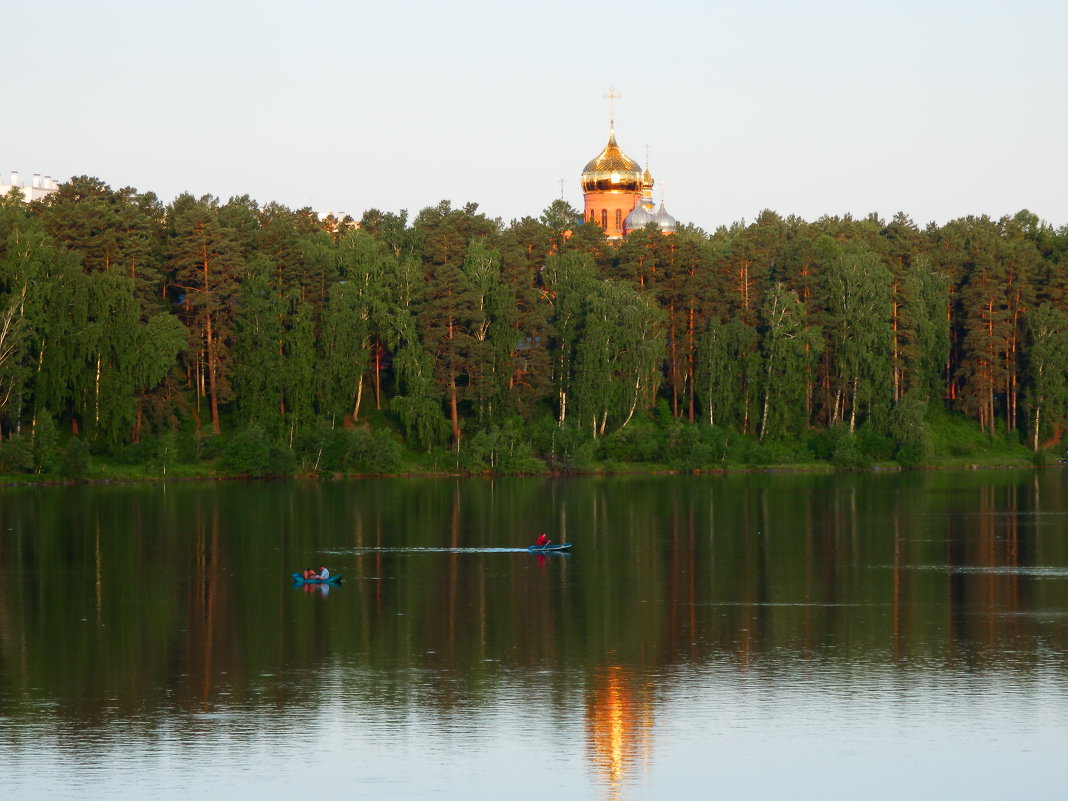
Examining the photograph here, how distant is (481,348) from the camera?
3691 inches

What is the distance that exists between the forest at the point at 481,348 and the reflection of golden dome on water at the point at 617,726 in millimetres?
55956

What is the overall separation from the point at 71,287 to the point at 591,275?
100ft

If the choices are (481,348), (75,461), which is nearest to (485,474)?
(481,348)

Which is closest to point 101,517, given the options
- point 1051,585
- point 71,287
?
point 71,287

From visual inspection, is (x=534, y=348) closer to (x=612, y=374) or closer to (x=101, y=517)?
(x=612, y=374)

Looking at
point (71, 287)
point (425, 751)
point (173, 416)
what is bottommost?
point (425, 751)

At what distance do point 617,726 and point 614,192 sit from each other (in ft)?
438

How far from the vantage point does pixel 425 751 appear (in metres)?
24.9

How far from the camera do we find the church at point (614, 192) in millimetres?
156750

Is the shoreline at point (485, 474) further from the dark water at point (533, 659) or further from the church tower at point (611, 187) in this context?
the church tower at point (611, 187)

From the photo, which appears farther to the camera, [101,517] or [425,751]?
[101,517]

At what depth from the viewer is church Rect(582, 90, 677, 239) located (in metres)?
157

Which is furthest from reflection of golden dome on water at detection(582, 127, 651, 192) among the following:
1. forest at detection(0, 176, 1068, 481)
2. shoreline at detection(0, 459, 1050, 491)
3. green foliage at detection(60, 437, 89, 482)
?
green foliage at detection(60, 437, 89, 482)

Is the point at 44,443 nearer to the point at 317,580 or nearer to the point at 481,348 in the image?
the point at 481,348
